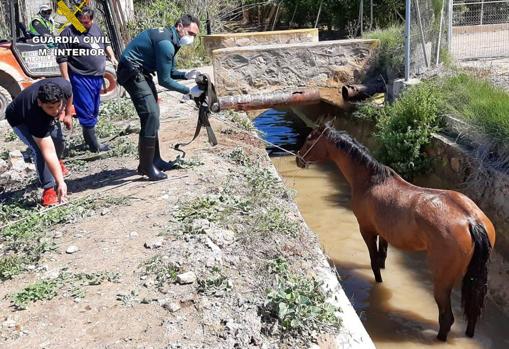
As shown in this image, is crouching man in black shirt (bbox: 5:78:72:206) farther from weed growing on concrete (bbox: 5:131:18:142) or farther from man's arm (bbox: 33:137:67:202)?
weed growing on concrete (bbox: 5:131:18:142)

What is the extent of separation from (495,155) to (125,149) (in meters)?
4.64

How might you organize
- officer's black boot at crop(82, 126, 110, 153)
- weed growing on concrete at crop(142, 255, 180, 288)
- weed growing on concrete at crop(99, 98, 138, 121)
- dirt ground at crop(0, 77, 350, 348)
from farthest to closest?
weed growing on concrete at crop(99, 98, 138, 121) < officer's black boot at crop(82, 126, 110, 153) < weed growing on concrete at crop(142, 255, 180, 288) < dirt ground at crop(0, 77, 350, 348)

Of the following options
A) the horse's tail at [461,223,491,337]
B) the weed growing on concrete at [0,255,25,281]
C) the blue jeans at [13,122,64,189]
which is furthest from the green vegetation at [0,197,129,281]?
the horse's tail at [461,223,491,337]

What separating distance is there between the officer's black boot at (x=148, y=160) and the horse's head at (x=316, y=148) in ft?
5.20

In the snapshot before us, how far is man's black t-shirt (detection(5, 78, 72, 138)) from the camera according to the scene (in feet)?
17.8

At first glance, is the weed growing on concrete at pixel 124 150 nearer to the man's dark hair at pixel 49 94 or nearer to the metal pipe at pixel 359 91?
the man's dark hair at pixel 49 94

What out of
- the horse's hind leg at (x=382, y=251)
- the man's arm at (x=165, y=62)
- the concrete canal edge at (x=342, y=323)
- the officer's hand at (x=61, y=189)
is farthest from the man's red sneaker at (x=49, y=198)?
the horse's hind leg at (x=382, y=251)

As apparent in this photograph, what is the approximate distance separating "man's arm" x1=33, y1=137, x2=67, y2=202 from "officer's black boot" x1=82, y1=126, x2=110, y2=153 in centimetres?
219

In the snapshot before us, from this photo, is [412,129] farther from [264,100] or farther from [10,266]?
[10,266]

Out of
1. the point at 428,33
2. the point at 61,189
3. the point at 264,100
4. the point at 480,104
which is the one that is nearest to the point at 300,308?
the point at 61,189

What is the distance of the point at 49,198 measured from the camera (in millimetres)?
5777

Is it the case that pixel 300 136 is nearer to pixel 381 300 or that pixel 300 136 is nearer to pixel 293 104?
pixel 293 104

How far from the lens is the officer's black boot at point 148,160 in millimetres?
6105

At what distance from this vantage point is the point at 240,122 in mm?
9070
